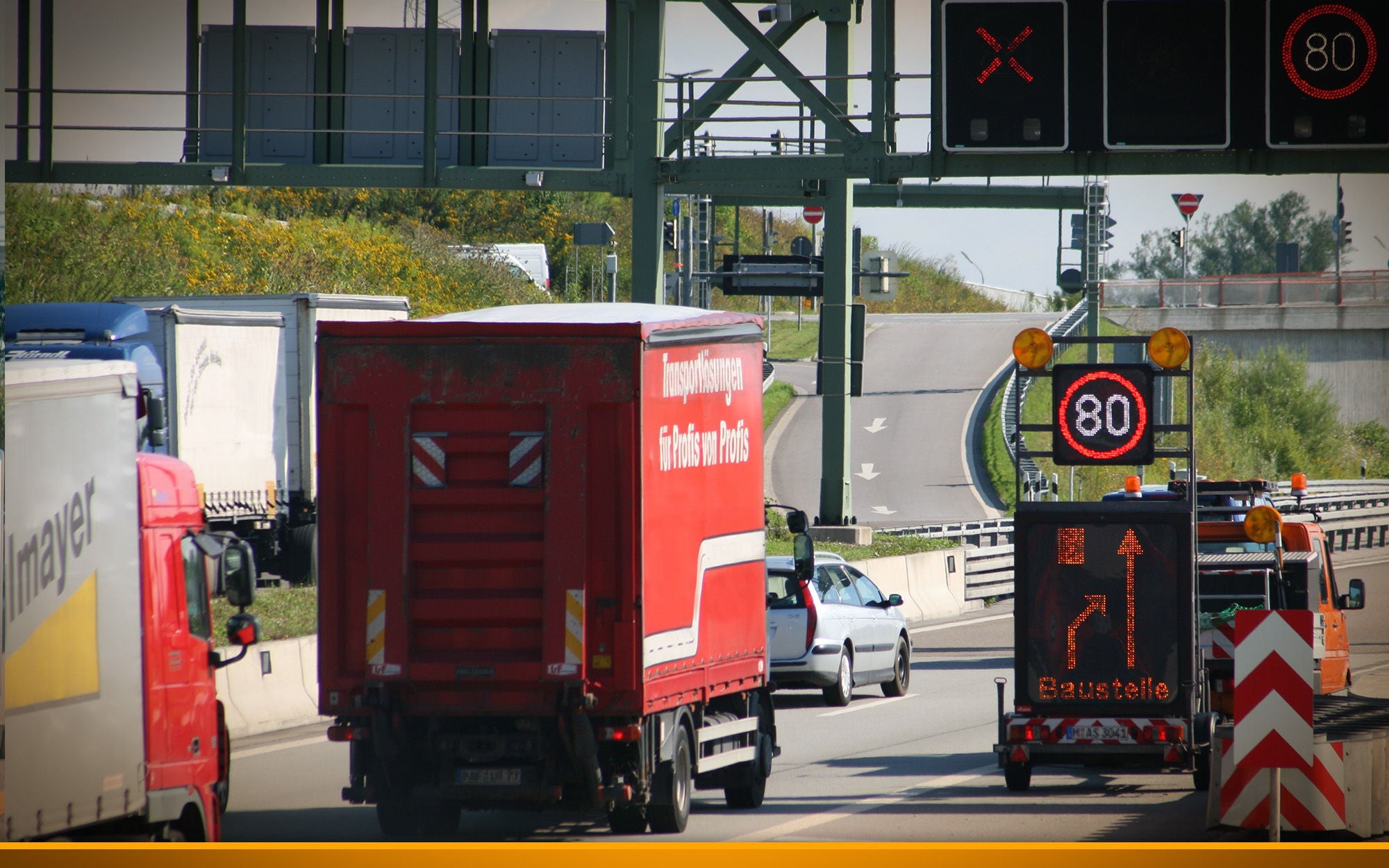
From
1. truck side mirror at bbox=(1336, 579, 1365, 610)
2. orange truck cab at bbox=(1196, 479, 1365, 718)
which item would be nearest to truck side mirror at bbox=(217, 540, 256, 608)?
orange truck cab at bbox=(1196, 479, 1365, 718)

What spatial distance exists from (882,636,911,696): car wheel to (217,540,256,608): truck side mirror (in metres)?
11.1

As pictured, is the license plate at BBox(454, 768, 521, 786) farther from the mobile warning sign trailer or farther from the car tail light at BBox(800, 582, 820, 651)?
the car tail light at BBox(800, 582, 820, 651)

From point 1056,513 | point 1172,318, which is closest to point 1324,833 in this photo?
point 1056,513

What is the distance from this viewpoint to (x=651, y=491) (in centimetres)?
1084

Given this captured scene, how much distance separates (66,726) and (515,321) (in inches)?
155

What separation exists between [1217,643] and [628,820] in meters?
6.09

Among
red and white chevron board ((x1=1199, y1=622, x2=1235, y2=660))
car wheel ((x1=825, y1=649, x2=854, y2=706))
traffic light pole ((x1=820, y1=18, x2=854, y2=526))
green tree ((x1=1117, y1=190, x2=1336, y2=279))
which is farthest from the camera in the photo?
green tree ((x1=1117, y1=190, x2=1336, y2=279))

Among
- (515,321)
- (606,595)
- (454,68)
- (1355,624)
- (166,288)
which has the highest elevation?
(454,68)

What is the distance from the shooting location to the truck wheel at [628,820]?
11.4 meters

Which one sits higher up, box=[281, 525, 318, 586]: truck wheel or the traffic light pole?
the traffic light pole

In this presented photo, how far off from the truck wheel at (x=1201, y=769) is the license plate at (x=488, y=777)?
5261mm

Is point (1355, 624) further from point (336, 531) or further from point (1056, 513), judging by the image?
point (336, 531)

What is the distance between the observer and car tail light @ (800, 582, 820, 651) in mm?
18812

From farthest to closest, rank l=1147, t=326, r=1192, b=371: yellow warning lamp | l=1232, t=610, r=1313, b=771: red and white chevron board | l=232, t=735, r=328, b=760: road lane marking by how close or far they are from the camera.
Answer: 1. l=232, t=735, r=328, b=760: road lane marking
2. l=1147, t=326, r=1192, b=371: yellow warning lamp
3. l=1232, t=610, r=1313, b=771: red and white chevron board
